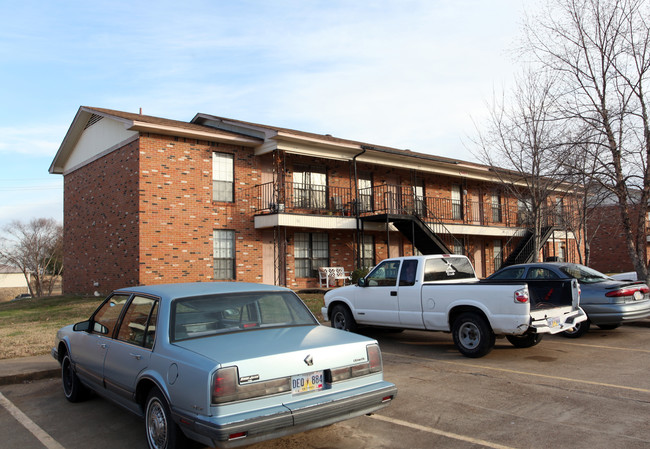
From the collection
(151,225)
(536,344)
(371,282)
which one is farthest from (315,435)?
(151,225)

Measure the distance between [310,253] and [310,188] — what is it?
8.46 feet

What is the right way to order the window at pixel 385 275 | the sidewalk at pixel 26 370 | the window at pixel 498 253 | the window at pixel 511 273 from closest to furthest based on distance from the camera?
the sidewalk at pixel 26 370 → the window at pixel 385 275 → the window at pixel 511 273 → the window at pixel 498 253

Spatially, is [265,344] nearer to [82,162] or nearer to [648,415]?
[648,415]

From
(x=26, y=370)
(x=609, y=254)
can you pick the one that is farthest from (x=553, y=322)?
(x=609, y=254)

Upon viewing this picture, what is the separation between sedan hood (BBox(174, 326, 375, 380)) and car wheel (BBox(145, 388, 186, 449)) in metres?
0.49

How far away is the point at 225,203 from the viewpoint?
18.6 m

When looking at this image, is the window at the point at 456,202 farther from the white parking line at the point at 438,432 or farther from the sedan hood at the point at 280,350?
the sedan hood at the point at 280,350

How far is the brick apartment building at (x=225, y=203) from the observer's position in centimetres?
1727

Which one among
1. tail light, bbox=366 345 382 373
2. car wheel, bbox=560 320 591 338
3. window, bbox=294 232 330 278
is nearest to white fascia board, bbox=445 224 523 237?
window, bbox=294 232 330 278

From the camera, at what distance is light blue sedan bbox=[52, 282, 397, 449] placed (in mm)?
3785

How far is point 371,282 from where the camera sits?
10.0m

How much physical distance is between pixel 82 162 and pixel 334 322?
52.7ft

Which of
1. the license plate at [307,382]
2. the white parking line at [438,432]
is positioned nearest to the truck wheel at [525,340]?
the white parking line at [438,432]

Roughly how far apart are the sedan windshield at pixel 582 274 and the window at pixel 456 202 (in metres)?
15.5
